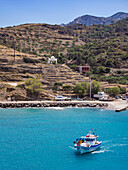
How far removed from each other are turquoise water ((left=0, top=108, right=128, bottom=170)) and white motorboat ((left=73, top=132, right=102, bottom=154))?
982 millimetres

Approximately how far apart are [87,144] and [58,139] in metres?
6.49

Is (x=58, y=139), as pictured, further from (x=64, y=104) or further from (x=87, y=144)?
(x=64, y=104)

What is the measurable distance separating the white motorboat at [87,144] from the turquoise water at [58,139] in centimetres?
98

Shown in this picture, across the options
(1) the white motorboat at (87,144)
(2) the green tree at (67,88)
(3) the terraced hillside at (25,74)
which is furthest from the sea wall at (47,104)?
(1) the white motorboat at (87,144)

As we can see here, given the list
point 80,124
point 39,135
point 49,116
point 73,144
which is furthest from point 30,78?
point 73,144

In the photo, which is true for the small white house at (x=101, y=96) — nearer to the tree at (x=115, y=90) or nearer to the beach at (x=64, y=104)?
the tree at (x=115, y=90)

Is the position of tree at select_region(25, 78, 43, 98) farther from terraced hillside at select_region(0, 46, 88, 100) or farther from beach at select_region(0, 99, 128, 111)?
beach at select_region(0, 99, 128, 111)

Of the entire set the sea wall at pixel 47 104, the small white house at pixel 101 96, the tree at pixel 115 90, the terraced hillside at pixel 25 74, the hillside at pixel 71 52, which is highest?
the hillside at pixel 71 52

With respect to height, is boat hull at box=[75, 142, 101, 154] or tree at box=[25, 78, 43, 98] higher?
tree at box=[25, 78, 43, 98]

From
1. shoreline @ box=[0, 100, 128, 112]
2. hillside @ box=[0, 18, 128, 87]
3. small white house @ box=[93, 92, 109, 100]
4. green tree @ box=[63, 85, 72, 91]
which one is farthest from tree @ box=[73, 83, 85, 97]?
hillside @ box=[0, 18, 128, 87]

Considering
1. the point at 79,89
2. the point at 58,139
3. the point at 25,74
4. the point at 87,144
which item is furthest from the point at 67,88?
the point at 87,144

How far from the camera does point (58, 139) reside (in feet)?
174

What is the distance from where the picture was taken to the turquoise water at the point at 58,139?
1667 inches

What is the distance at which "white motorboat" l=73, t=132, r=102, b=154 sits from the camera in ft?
157
